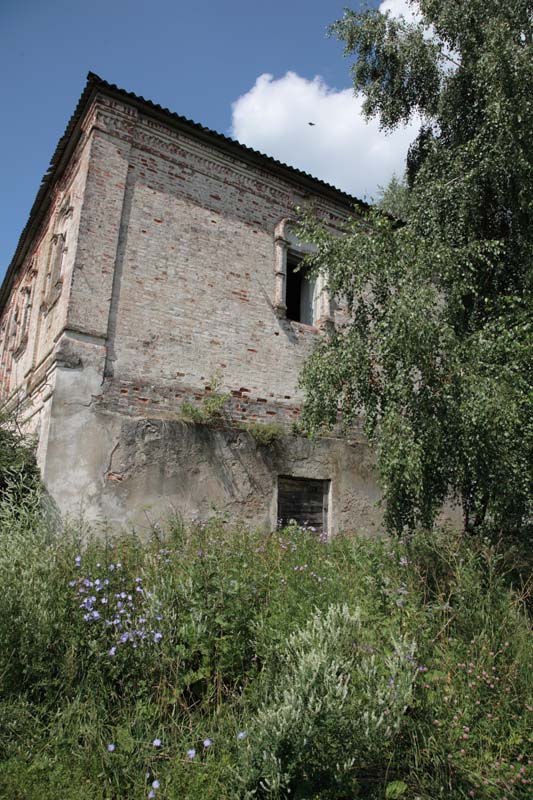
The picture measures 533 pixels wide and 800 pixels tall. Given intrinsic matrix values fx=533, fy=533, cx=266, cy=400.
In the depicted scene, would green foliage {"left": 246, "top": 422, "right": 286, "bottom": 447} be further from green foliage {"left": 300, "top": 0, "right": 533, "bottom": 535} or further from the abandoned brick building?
green foliage {"left": 300, "top": 0, "right": 533, "bottom": 535}

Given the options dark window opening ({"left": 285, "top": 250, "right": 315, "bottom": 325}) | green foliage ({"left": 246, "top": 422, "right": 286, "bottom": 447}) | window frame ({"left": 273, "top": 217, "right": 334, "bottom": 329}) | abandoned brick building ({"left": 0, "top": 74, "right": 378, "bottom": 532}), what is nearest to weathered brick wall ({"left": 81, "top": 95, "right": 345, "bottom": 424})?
abandoned brick building ({"left": 0, "top": 74, "right": 378, "bottom": 532})

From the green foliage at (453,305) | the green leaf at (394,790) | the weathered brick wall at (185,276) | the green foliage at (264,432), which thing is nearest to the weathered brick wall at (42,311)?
the weathered brick wall at (185,276)

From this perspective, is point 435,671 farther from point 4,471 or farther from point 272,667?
point 4,471

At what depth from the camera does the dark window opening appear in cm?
1073

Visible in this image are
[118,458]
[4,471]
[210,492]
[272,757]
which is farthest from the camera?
[210,492]

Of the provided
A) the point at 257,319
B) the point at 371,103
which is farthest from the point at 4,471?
the point at 371,103

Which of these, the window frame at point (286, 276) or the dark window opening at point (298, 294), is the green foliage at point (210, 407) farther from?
the dark window opening at point (298, 294)

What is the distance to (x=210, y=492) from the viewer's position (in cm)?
823

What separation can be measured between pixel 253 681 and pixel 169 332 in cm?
601

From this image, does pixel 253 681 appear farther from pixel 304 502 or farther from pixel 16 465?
pixel 304 502

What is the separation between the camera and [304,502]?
9305 millimetres

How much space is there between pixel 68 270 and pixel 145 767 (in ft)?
23.2

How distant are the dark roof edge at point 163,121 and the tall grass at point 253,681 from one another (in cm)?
648

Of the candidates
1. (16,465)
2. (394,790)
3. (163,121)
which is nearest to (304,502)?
(16,465)
